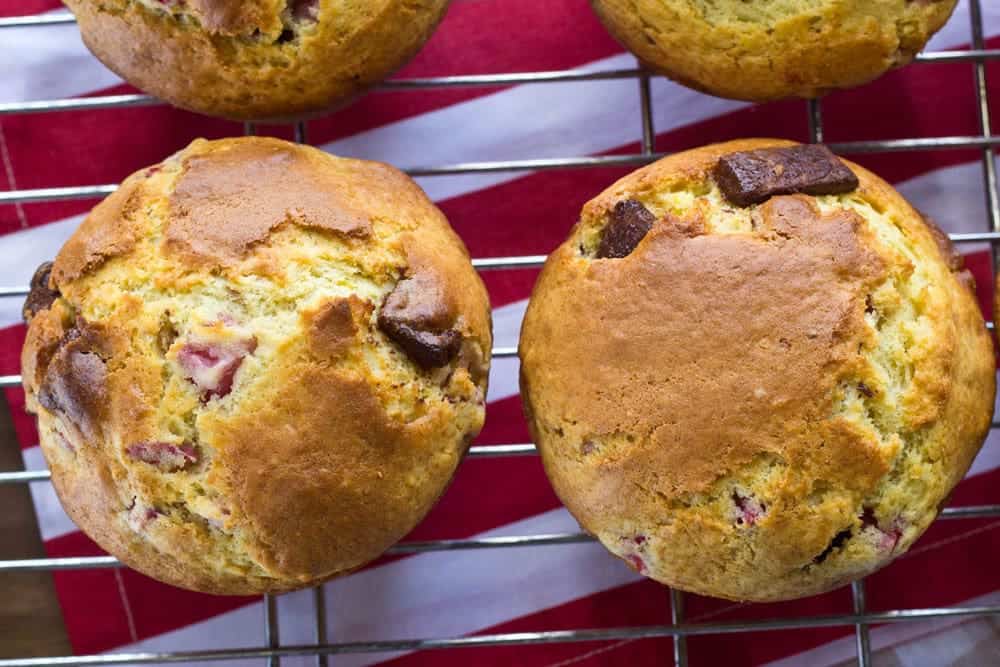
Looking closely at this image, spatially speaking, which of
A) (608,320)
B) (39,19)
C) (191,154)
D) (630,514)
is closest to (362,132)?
(191,154)

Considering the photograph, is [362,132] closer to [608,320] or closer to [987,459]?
[608,320]

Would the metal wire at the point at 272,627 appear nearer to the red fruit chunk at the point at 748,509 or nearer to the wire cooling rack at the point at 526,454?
the wire cooling rack at the point at 526,454

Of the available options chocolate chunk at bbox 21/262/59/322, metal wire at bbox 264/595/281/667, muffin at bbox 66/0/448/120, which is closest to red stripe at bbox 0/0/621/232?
muffin at bbox 66/0/448/120

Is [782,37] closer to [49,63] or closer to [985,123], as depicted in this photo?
[985,123]

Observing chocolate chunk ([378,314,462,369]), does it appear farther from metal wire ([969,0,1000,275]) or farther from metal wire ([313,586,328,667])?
metal wire ([969,0,1000,275])

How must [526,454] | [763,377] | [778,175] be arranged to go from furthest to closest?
[526,454], [778,175], [763,377]

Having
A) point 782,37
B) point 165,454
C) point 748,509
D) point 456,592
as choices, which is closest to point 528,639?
point 456,592
